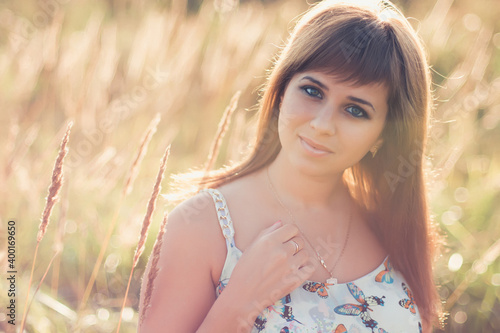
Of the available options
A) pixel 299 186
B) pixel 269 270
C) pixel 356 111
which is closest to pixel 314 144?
pixel 356 111

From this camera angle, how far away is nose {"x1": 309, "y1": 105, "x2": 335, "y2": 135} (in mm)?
1748

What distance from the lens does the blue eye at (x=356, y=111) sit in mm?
1844

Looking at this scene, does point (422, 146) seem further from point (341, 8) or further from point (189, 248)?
point (189, 248)

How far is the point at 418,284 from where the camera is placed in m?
2.15

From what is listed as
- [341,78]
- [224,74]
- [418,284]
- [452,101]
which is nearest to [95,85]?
[224,74]

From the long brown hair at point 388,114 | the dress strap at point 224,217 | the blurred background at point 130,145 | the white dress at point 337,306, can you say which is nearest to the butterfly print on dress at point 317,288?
the white dress at point 337,306

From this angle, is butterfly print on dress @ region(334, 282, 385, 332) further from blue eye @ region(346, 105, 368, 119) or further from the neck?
blue eye @ region(346, 105, 368, 119)

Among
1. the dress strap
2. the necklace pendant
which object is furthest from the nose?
the necklace pendant

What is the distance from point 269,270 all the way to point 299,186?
43cm

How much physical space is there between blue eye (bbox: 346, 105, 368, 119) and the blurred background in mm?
849

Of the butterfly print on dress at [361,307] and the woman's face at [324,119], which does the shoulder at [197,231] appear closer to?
the woman's face at [324,119]

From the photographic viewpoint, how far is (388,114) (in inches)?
77.3

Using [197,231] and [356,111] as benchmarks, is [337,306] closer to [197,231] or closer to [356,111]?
[197,231]

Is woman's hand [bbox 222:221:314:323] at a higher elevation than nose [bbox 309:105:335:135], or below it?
below
